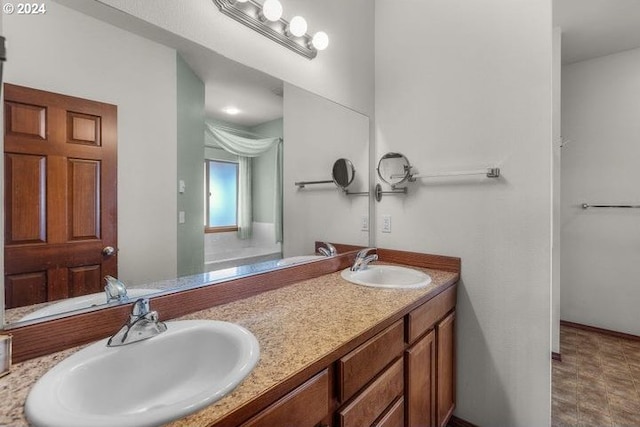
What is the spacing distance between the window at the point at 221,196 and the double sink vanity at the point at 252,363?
24cm

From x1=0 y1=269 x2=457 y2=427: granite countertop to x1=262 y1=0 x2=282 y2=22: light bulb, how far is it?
1.17m

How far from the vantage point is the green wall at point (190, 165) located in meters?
1.11

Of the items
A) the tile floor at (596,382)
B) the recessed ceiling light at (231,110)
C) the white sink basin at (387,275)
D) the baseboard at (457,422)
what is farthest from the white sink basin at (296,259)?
the tile floor at (596,382)

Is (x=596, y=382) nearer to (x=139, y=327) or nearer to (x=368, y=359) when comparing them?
(x=368, y=359)

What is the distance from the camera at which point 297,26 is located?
4.70 ft

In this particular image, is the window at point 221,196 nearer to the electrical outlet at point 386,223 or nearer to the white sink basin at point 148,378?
the white sink basin at point 148,378

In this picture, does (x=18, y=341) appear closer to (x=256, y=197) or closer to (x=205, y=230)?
(x=205, y=230)

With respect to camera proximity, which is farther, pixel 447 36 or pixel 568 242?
pixel 568 242

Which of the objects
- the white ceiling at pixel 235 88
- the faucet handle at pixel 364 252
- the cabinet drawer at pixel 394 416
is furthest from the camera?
the faucet handle at pixel 364 252

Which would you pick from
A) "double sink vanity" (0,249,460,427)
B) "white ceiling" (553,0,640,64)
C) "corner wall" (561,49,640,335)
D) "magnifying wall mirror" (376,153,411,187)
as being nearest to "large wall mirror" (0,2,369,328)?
"double sink vanity" (0,249,460,427)

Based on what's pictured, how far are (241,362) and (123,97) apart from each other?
840 millimetres

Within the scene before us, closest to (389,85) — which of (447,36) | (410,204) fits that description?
(447,36)

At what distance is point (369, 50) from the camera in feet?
6.53

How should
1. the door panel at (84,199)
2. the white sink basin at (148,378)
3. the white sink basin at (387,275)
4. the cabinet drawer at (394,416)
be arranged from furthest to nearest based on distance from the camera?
1. the white sink basin at (387,275)
2. the cabinet drawer at (394,416)
3. the door panel at (84,199)
4. the white sink basin at (148,378)
